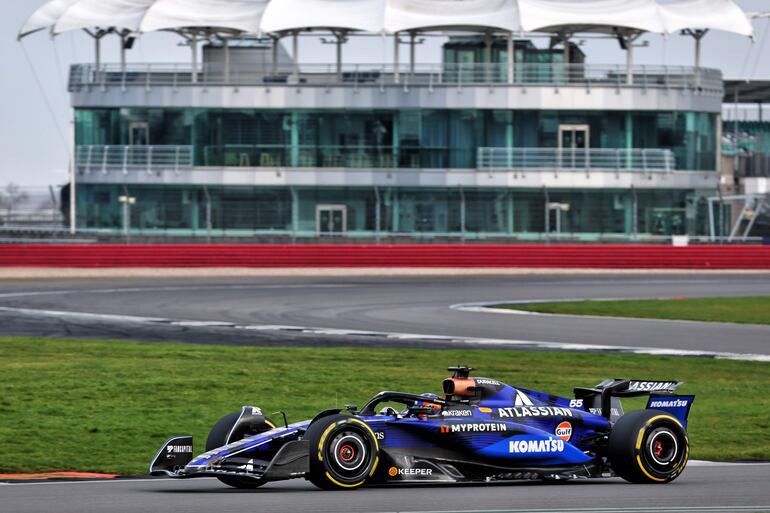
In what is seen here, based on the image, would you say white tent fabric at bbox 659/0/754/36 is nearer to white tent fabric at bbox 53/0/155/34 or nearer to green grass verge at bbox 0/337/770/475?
white tent fabric at bbox 53/0/155/34

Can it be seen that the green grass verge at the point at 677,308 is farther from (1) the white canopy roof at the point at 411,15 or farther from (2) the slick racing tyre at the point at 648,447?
(1) the white canopy roof at the point at 411,15

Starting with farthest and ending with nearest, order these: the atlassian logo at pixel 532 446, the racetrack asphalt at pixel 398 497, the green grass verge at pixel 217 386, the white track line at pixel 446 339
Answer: the white track line at pixel 446 339 < the green grass verge at pixel 217 386 < the atlassian logo at pixel 532 446 < the racetrack asphalt at pixel 398 497

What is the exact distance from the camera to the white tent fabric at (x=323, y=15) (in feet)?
225

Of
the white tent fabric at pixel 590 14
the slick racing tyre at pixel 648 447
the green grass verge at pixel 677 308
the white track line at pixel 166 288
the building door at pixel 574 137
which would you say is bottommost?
the green grass verge at pixel 677 308

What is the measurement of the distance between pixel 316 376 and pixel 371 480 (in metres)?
9.75

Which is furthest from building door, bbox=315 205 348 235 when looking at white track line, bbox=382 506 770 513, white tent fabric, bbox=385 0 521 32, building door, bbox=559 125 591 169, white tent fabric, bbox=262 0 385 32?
white track line, bbox=382 506 770 513

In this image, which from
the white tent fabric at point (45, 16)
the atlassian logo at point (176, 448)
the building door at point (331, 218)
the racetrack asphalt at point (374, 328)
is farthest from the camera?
the white tent fabric at point (45, 16)

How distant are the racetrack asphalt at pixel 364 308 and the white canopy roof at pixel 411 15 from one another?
1843cm

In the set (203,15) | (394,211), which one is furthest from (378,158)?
(203,15)

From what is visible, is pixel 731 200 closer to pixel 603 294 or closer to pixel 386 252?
pixel 386 252

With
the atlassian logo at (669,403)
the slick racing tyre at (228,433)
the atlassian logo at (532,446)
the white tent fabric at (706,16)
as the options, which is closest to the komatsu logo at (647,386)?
the atlassian logo at (669,403)

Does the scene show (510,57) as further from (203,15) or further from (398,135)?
(203,15)

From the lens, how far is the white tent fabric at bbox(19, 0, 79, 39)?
244 ft

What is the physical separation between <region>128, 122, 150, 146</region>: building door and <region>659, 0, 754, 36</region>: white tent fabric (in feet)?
83.3
